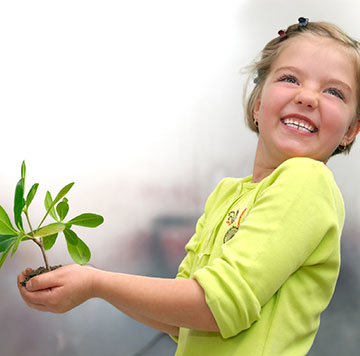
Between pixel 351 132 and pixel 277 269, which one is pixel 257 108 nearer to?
pixel 351 132

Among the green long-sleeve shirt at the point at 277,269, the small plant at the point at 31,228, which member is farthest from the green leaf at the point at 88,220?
the green long-sleeve shirt at the point at 277,269

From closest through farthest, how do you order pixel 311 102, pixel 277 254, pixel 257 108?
pixel 277 254 < pixel 311 102 < pixel 257 108

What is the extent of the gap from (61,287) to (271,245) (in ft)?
0.87

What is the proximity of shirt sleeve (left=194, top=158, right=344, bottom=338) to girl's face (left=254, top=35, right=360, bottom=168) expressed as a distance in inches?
4.0

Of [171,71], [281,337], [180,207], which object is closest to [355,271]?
[180,207]

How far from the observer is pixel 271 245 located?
672 mm

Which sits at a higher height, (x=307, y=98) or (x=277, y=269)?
(x=307, y=98)

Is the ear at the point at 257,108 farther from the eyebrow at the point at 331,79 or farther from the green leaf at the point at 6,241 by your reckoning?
the green leaf at the point at 6,241

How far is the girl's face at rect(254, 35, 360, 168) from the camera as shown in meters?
0.81

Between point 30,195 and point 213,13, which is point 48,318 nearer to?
point 30,195

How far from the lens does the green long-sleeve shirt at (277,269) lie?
0.66m

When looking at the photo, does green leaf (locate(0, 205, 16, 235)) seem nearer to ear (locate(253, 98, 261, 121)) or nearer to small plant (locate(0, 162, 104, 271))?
small plant (locate(0, 162, 104, 271))

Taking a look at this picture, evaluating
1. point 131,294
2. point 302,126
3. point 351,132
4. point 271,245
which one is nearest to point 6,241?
point 131,294

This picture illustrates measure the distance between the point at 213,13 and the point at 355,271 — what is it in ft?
2.53
